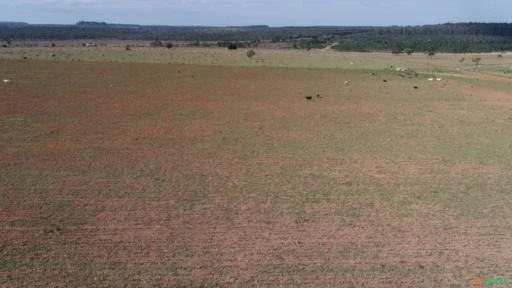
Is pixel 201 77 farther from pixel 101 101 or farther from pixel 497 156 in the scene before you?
pixel 497 156

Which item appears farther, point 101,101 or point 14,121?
point 101,101

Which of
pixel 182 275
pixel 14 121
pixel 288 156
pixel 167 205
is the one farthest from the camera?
pixel 14 121

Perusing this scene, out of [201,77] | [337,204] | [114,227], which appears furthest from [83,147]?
[201,77]

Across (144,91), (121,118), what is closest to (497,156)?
(121,118)

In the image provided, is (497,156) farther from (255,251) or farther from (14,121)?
(14,121)

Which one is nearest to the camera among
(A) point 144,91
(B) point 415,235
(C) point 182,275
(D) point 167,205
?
(C) point 182,275

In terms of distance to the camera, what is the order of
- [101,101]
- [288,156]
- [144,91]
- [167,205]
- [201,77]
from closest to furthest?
[167,205] < [288,156] < [101,101] < [144,91] < [201,77]

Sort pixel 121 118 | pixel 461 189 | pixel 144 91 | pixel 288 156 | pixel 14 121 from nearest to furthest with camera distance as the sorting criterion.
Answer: pixel 461 189 < pixel 288 156 < pixel 14 121 < pixel 121 118 < pixel 144 91
